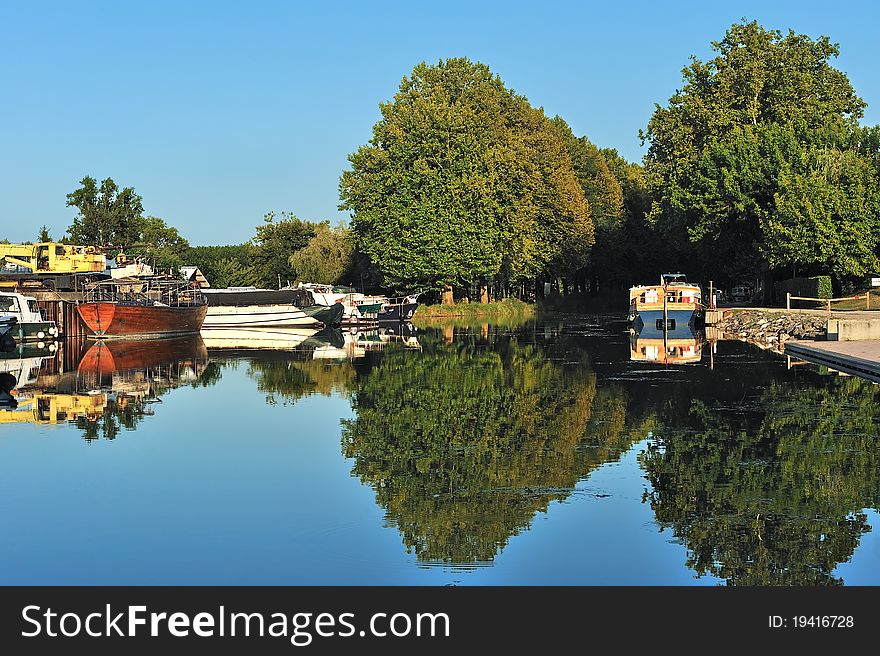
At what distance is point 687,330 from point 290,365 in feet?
80.8

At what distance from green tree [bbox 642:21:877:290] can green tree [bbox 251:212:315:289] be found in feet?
154

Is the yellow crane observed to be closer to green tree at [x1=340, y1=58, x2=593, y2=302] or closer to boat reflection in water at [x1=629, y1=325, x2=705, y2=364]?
green tree at [x1=340, y1=58, x2=593, y2=302]

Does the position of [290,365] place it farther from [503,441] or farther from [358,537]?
[358,537]

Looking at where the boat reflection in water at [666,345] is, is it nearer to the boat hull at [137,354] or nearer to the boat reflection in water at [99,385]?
the boat reflection in water at [99,385]

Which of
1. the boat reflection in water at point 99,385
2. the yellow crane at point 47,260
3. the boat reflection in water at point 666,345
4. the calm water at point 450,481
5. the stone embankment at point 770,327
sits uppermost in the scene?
the yellow crane at point 47,260

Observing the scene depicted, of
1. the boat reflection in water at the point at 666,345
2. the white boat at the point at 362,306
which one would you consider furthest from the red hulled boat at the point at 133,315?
the boat reflection in water at the point at 666,345

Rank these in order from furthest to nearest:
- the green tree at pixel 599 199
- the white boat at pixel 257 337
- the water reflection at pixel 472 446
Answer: the green tree at pixel 599 199, the white boat at pixel 257 337, the water reflection at pixel 472 446

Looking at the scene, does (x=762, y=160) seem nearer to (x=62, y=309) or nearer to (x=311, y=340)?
(x=311, y=340)

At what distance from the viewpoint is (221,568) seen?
419 inches

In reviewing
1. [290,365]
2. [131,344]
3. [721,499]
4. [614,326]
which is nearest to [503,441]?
[721,499]

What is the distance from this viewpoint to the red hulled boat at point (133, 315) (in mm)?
54750

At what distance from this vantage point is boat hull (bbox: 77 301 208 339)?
179ft

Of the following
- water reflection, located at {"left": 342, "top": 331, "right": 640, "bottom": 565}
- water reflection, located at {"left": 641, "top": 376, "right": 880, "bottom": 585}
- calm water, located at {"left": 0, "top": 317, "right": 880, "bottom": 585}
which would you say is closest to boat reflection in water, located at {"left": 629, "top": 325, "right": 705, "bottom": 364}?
water reflection, located at {"left": 342, "top": 331, "right": 640, "bottom": 565}

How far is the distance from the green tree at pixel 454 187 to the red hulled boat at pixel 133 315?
69.2 ft
